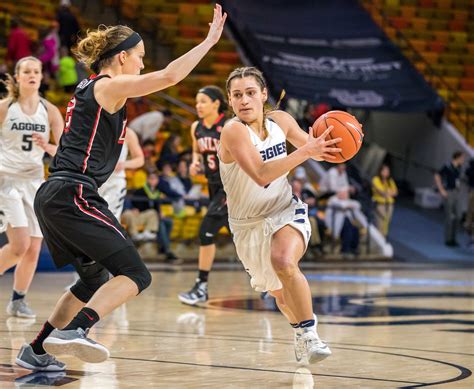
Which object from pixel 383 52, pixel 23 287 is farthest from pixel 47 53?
pixel 23 287

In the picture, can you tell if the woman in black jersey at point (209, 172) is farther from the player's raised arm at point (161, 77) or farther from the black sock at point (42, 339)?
the player's raised arm at point (161, 77)

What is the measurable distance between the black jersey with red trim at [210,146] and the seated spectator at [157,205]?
484 cm

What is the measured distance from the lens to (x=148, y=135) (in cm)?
1683

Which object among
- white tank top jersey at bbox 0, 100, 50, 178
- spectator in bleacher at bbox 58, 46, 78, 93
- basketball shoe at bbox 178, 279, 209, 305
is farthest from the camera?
spectator in bleacher at bbox 58, 46, 78, 93

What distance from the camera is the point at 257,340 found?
7535 mm

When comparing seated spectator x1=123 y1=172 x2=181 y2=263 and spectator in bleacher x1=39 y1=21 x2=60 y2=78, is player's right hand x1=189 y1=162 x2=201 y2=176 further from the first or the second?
spectator in bleacher x1=39 y1=21 x2=60 y2=78

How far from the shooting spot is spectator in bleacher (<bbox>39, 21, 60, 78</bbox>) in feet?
55.6

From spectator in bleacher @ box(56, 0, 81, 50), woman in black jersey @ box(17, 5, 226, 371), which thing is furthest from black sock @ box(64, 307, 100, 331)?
spectator in bleacher @ box(56, 0, 81, 50)

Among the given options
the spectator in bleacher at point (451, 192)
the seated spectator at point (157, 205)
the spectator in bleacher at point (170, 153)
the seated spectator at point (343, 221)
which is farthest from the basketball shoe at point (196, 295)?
the spectator in bleacher at point (451, 192)

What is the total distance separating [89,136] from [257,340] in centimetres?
233

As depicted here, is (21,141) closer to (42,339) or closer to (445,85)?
(42,339)

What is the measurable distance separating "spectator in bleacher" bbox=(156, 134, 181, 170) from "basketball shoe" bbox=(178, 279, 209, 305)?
6.06m

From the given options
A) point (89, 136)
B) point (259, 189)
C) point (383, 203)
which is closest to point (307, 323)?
point (259, 189)

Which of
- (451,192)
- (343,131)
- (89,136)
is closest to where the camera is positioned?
(89,136)
